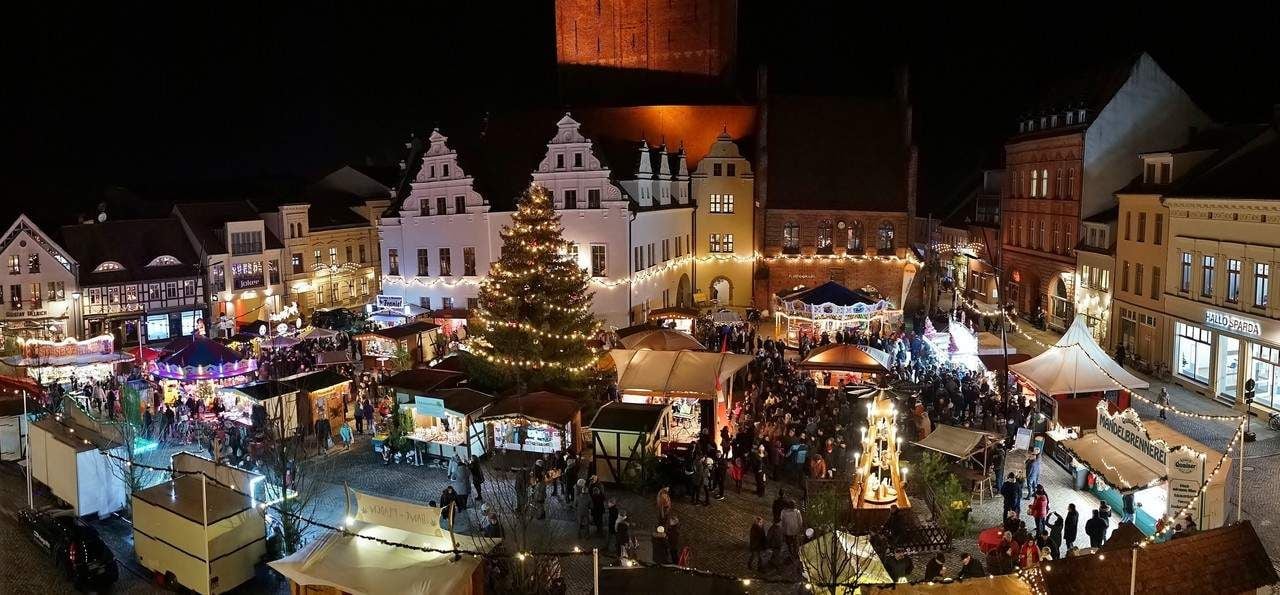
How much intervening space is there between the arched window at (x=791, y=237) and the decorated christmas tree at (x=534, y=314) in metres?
20.9

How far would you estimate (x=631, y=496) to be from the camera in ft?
65.3

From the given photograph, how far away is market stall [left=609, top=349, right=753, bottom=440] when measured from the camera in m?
23.7

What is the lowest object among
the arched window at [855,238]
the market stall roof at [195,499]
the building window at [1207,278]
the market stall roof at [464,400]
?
the market stall roof at [195,499]

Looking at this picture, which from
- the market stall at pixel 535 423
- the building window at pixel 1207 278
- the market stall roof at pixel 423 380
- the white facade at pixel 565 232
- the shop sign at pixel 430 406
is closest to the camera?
the market stall at pixel 535 423

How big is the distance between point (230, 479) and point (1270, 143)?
29260mm

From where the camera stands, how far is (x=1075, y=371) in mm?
23281

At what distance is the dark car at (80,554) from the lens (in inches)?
605

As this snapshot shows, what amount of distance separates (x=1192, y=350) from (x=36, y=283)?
43.8 meters

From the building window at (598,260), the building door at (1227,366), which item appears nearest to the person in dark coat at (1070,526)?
the building door at (1227,366)

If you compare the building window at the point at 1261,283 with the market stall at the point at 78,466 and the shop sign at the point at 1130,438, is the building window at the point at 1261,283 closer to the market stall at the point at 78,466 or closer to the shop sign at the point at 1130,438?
the shop sign at the point at 1130,438

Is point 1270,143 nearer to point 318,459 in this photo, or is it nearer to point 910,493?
point 910,493

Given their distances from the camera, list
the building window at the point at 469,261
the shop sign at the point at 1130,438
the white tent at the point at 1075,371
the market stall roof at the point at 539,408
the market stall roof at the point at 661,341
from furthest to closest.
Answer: the building window at the point at 469,261 → the market stall roof at the point at 661,341 → the white tent at the point at 1075,371 → the market stall roof at the point at 539,408 → the shop sign at the point at 1130,438

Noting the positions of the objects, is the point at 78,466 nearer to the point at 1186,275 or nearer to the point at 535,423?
the point at 535,423

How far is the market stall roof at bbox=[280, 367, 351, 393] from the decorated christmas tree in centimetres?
379
